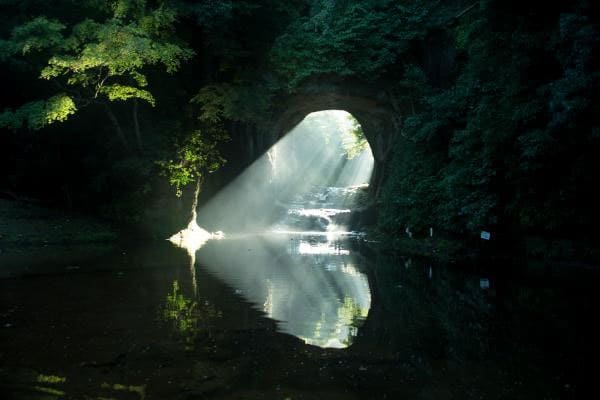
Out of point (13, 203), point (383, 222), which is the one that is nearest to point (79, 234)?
point (13, 203)

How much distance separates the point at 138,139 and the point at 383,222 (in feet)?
35.5

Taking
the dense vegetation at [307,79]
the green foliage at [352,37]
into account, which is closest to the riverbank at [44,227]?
the dense vegetation at [307,79]

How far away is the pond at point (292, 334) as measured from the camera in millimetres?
4512

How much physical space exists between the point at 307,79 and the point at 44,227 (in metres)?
14.4

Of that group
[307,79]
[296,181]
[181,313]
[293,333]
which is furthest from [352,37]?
[296,181]

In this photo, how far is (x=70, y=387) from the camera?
4.34 m

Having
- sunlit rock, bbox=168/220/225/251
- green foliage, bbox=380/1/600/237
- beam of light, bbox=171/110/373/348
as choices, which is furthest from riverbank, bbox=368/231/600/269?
sunlit rock, bbox=168/220/225/251

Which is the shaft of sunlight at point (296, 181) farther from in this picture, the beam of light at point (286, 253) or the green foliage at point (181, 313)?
the green foliage at point (181, 313)

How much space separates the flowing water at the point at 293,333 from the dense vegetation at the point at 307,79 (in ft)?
9.10

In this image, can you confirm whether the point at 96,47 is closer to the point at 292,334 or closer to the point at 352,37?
the point at 352,37

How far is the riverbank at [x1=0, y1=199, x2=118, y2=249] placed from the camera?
55.9 feet

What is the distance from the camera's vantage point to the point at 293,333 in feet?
20.8

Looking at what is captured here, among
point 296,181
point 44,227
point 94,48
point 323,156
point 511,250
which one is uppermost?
point 323,156

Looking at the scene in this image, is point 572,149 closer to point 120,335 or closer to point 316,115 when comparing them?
point 120,335
